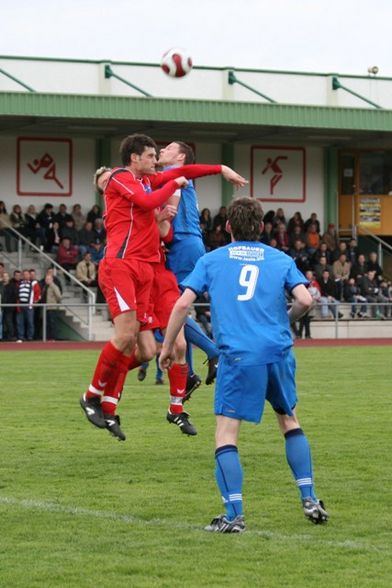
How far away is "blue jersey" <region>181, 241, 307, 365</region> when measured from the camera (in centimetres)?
725

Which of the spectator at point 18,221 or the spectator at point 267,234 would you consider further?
the spectator at point 267,234

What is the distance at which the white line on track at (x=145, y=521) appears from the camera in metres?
6.82

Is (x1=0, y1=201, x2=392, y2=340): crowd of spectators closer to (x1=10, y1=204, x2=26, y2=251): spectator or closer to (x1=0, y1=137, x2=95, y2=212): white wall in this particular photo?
(x1=10, y1=204, x2=26, y2=251): spectator

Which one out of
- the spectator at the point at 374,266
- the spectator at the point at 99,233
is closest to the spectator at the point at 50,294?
the spectator at the point at 99,233

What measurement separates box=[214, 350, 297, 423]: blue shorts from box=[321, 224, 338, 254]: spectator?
29.9 m

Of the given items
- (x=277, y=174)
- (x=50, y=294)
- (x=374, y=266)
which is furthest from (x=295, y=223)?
(x=50, y=294)

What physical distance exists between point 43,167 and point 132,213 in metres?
27.8

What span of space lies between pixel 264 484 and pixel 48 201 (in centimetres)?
2880

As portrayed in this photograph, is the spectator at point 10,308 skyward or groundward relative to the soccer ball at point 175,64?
groundward

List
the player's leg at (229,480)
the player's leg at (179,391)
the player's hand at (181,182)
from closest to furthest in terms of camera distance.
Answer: the player's leg at (229,480)
the player's hand at (181,182)
the player's leg at (179,391)

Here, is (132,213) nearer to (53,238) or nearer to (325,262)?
(53,238)

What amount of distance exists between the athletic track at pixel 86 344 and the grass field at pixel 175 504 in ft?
45.5

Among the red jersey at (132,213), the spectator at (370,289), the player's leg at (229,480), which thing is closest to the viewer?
the player's leg at (229,480)

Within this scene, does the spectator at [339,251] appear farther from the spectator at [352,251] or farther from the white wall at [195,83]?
the white wall at [195,83]
